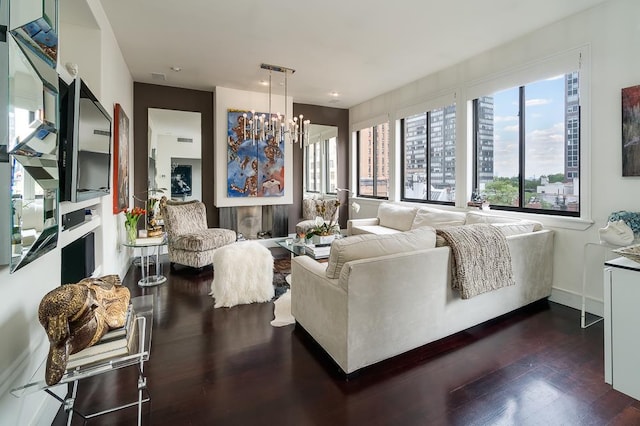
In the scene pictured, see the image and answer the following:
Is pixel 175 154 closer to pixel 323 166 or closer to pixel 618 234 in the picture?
pixel 323 166

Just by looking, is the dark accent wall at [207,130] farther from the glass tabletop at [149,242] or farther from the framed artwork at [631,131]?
the framed artwork at [631,131]

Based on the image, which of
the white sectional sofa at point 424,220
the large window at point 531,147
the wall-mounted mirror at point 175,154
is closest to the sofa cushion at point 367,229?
the white sectional sofa at point 424,220

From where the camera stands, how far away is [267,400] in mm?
1829

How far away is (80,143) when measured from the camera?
192cm

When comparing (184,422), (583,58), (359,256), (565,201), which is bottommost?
(184,422)

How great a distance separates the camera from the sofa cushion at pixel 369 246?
2.07 metres

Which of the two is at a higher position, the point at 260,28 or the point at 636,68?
the point at 260,28

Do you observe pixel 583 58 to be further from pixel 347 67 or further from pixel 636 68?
pixel 347 67

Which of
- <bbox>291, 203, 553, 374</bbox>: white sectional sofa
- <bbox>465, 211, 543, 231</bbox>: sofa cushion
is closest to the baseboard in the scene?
<bbox>465, 211, 543, 231</bbox>: sofa cushion

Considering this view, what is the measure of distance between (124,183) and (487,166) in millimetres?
4766

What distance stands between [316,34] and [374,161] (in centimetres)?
339

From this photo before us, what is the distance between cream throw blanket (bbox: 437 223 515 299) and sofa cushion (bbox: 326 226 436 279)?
0.22 metres

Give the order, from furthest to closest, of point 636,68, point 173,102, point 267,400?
point 173,102 < point 636,68 < point 267,400

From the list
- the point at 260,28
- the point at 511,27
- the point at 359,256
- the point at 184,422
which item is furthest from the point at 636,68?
the point at 184,422
